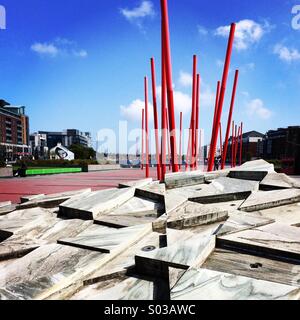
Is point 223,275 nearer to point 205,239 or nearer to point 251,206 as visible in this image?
point 205,239

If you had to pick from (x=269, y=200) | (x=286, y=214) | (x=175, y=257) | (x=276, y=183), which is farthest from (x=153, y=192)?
(x=175, y=257)

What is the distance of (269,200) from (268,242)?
2014mm

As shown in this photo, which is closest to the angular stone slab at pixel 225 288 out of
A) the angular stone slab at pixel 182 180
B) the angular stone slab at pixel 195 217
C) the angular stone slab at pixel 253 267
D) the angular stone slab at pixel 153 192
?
the angular stone slab at pixel 253 267

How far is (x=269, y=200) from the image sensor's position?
4.59m

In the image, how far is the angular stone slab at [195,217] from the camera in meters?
3.68

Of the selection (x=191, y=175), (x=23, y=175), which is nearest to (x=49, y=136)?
(x=23, y=175)

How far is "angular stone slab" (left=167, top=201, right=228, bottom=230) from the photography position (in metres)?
3.68

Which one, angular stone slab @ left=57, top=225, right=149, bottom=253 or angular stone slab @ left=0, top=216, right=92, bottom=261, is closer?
angular stone slab @ left=57, top=225, right=149, bottom=253

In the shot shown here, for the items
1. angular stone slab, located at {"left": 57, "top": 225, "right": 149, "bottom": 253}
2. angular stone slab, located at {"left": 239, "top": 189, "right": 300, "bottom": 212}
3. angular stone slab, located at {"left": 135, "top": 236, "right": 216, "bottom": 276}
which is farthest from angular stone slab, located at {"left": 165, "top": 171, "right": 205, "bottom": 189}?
angular stone slab, located at {"left": 135, "top": 236, "right": 216, "bottom": 276}

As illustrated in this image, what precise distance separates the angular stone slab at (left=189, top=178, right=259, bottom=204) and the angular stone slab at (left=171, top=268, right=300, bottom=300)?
2945mm

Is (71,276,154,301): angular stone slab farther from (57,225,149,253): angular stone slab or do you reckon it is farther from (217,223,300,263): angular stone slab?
(217,223,300,263): angular stone slab

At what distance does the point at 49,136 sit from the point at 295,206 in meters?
176

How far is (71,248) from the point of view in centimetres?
Answer: 307

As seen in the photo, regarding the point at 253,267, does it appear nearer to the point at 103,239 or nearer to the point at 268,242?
the point at 268,242
